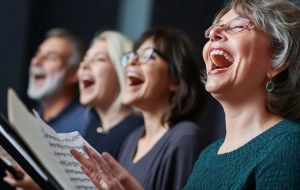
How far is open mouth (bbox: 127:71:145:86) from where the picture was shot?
7.68 ft

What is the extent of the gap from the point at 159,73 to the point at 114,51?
55cm

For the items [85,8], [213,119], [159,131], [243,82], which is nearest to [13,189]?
[159,131]

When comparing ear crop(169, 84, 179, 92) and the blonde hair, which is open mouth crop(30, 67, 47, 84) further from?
ear crop(169, 84, 179, 92)

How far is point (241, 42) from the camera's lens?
146cm

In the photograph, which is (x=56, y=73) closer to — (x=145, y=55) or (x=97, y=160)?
(x=145, y=55)

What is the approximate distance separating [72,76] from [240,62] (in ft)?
7.35

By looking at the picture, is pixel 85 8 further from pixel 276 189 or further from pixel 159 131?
pixel 276 189

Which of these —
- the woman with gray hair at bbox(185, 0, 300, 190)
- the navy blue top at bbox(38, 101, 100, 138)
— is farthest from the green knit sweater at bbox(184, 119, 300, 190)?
the navy blue top at bbox(38, 101, 100, 138)

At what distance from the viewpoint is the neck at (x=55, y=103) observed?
3.54 m

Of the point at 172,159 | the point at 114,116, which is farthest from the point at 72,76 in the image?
the point at 172,159

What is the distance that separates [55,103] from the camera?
11.8 ft

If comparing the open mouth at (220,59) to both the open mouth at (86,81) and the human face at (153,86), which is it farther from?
the open mouth at (86,81)

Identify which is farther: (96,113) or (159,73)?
(96,113)

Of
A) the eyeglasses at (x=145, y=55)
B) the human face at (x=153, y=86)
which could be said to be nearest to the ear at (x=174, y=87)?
the human face at (x=153, y=86)
